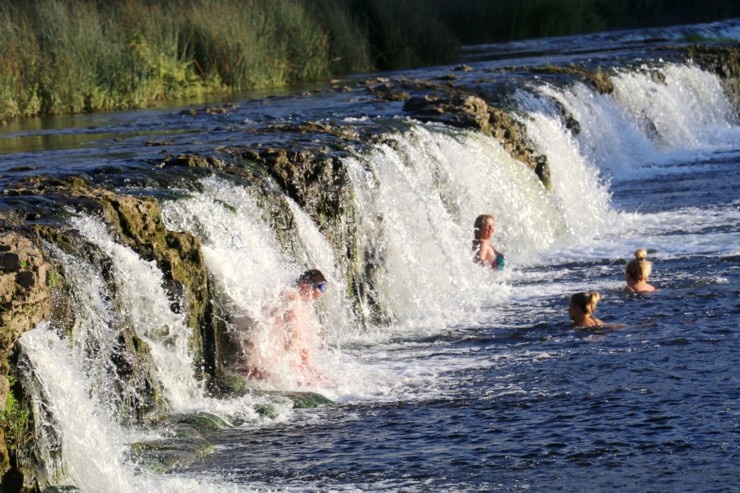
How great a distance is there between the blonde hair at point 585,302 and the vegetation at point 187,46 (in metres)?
12.3

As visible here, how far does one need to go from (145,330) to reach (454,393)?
2353mm

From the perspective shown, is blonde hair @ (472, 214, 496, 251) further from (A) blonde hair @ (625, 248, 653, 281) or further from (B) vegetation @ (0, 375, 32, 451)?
(B) vegetation @ (0, 375, 32, 451)

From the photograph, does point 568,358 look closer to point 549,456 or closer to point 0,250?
point 549,456

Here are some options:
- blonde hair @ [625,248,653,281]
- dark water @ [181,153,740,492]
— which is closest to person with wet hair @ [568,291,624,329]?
dark water @ [181,153,740,492]

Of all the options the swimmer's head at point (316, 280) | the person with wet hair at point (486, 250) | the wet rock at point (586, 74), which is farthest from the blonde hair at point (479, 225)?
the wet rock at point (586, 74)

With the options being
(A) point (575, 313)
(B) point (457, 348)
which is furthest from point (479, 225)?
(B) point (457, 348)

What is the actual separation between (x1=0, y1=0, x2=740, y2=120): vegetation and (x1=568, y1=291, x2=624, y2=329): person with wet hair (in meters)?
12.2

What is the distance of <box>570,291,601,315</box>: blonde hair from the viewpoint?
1234cm

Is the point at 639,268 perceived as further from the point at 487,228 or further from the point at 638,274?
the point at 487,228

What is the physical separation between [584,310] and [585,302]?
96mm

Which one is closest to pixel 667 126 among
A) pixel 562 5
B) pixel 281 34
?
pixel 281 34

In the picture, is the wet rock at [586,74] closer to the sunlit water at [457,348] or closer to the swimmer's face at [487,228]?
the sunlit water at [457,348]

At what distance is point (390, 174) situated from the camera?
609 inches

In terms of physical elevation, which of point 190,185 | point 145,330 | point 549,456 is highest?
point 190,185
